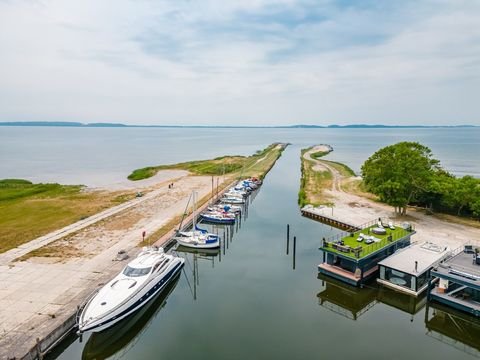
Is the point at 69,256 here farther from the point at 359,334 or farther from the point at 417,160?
the point at 417,160

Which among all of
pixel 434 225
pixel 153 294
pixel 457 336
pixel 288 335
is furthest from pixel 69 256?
pixel 434 225

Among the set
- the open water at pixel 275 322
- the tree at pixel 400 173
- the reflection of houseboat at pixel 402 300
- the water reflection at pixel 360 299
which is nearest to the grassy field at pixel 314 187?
the tree at pixel 400 173

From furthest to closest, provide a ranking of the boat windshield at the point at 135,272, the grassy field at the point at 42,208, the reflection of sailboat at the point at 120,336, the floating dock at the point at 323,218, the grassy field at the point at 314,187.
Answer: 1. the grassy field at the point at 314,187
2. the floating dock at the point at 323,218
3. the grassy field at the point at 42,208
4. the boat windshield at the point at 135,272
5. the reflection of sailboat at the point at 120,336

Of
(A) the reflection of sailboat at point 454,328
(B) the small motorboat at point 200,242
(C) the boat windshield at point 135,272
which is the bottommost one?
(A) the reflection of sailboat at point 454,328

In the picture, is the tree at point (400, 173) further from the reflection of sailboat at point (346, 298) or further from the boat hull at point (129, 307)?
the boat hull at point (129, 307)

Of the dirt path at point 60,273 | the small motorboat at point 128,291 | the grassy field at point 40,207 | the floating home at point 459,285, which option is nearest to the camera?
the dirt path at point 60,273

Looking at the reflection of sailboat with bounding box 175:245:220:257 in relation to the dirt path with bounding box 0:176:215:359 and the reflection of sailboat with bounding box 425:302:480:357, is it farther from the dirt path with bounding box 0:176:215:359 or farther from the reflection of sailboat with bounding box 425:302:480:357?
the reflection of sailboat with bounding box 425:302:480:357

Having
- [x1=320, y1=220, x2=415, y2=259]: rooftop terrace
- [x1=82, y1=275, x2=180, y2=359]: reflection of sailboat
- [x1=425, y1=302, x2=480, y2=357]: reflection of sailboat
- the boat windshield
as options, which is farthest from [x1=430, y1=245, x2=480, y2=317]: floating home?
the boat windshield
